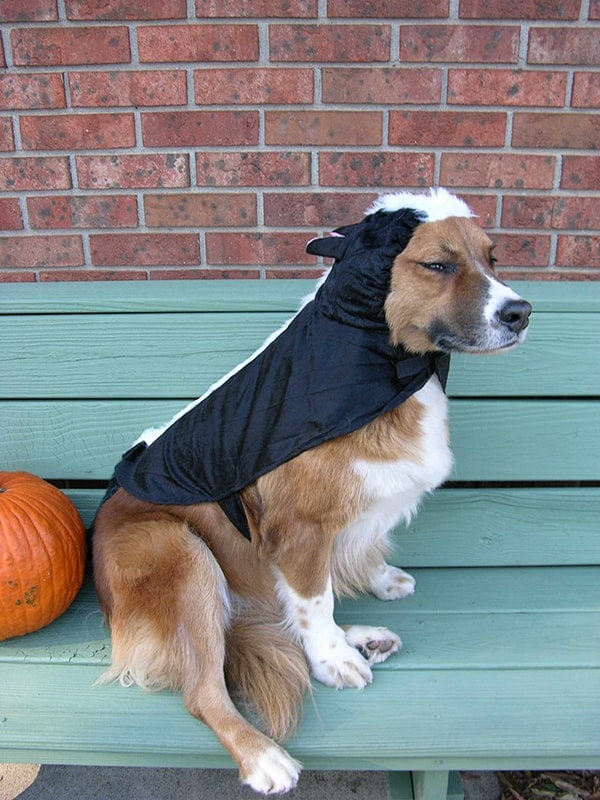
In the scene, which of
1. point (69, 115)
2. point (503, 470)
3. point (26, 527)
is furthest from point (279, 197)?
point (26, 527)

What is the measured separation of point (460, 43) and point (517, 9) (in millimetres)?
211

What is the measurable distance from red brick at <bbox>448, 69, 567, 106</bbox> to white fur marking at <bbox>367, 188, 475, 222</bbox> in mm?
957

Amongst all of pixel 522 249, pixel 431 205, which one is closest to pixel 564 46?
pixel 522 249

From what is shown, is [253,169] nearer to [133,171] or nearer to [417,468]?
[133,171]

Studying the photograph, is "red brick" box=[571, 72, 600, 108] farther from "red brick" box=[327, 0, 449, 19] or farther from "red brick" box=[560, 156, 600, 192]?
"red brick" box=[327, 0, 449, 19]

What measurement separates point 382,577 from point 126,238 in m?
1.49

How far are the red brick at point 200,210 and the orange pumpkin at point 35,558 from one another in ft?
3.55

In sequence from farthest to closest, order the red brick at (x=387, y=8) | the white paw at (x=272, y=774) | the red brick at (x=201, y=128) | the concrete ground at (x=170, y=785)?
the red brick at (x=201, y=128) → the red brick at (x=387, y=8) → the concrete ground at (x=170, y=785) → the white paw at (x=272, y=774)

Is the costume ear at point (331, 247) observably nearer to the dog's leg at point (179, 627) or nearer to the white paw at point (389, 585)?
the dog's leg at point (179, 627)

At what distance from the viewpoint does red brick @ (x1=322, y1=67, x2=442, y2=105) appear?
2.19 m

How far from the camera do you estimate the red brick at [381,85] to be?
2189 millimetres

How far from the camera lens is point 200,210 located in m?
2.32

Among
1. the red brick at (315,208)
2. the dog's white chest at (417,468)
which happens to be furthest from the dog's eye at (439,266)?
the red brick at (315,208)

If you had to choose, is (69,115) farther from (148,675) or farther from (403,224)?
(148,675)
